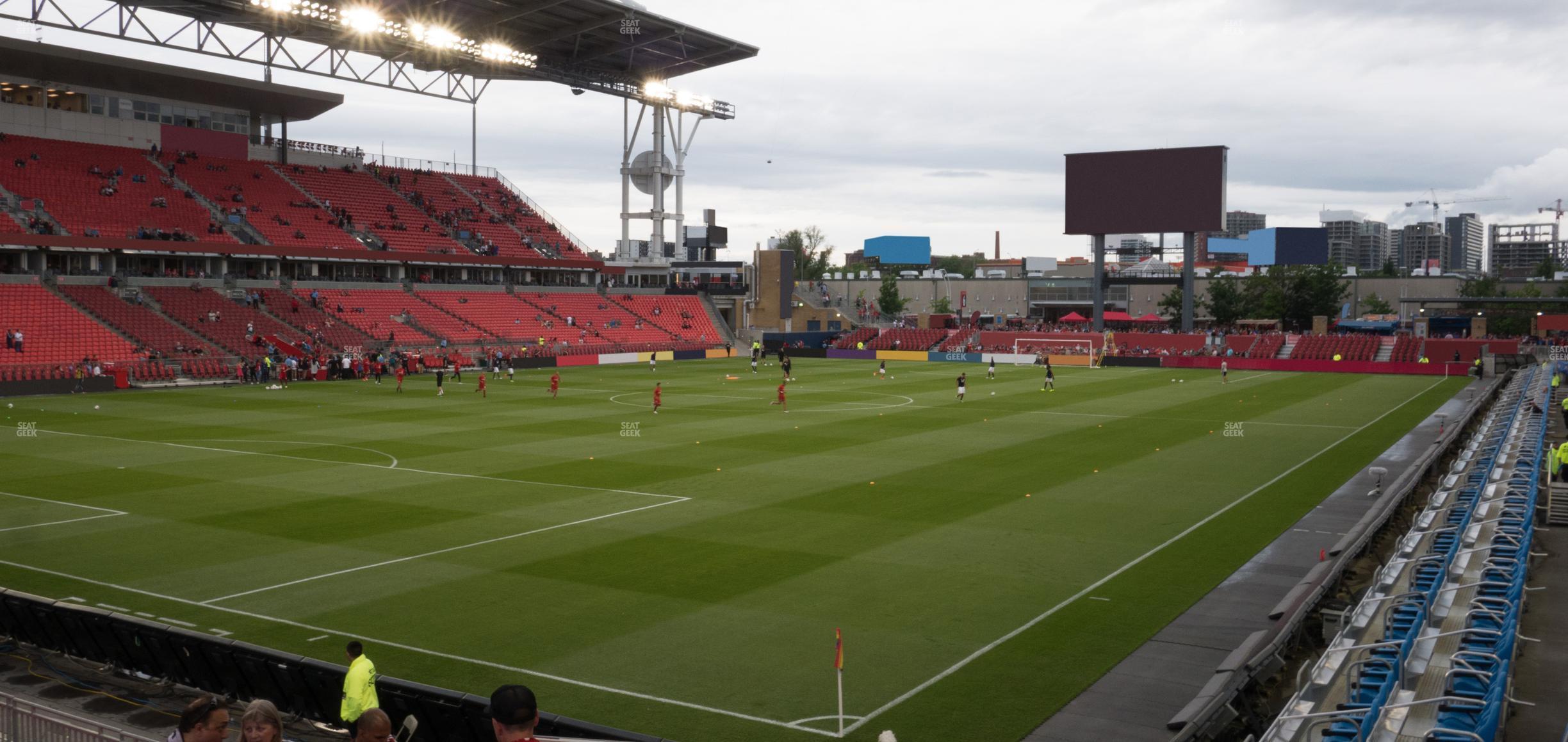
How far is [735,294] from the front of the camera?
96562 mm

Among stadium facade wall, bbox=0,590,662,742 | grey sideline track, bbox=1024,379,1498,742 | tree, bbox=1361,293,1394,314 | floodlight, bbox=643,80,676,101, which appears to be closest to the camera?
stadium facade wall, bbox=0,590,662,742

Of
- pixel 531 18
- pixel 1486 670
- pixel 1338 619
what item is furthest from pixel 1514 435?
pixel 531 18

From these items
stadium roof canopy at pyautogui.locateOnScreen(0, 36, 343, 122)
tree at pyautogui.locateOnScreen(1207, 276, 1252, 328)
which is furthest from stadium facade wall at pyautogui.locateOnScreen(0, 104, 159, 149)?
tree at pyautogui.locateOnScreen(1207, 276, 1252, 328)

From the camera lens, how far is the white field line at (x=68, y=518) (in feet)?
68.0

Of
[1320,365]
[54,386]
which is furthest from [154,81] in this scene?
[1320,365]

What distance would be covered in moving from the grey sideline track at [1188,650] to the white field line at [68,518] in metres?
19.1

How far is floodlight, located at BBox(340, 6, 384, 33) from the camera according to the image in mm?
59219

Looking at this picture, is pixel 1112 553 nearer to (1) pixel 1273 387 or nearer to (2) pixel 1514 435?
(2) pixel 1514 435

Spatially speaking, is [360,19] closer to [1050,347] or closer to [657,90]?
[657,90]

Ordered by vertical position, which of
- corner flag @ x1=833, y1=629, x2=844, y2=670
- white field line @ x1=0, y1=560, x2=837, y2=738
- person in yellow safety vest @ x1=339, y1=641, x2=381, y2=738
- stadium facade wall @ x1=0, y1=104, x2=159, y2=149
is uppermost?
stadium facade wall @ x1=0, y1=104, x2=159, y2=149

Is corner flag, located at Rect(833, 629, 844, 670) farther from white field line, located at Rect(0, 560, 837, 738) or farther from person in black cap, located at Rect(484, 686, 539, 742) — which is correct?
person in black cap, located at Rect(484, 686, 539, 742)

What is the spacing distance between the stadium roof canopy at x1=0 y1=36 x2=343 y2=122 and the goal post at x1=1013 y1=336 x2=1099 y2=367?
51.4 meters

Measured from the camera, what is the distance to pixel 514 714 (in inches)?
220

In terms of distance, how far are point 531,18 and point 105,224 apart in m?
26.3
